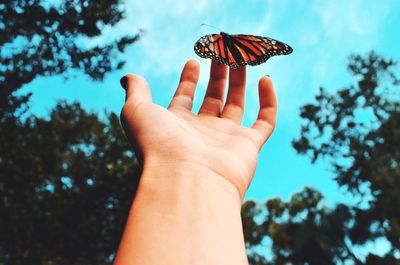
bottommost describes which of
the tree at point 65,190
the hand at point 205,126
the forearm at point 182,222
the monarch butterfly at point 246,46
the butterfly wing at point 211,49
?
the forearm at point 182,222

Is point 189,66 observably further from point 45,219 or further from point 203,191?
point 45,219

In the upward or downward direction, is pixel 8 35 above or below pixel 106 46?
below

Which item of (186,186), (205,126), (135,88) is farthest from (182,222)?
(135,88)

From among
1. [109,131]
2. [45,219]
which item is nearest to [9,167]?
[45,219]

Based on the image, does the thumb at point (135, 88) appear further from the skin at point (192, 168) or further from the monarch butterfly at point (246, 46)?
the monarch butterfly at point (246, 46)

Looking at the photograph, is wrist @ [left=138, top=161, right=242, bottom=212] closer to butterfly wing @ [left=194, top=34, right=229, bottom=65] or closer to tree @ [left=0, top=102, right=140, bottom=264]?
butterfly wing @ [left=194, top=34, right=229, bottom=65]

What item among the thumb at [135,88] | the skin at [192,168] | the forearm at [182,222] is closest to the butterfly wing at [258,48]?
the skin at [192,168]

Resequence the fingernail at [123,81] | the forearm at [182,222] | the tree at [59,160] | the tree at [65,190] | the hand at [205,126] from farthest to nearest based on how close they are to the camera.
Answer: the tree at [65,190] → the tree at [59,160] → the fingernail at [123,81] → the hand at [205,126] → the forearm at [182,222]

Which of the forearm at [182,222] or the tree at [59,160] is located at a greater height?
the tree at [59,160]
